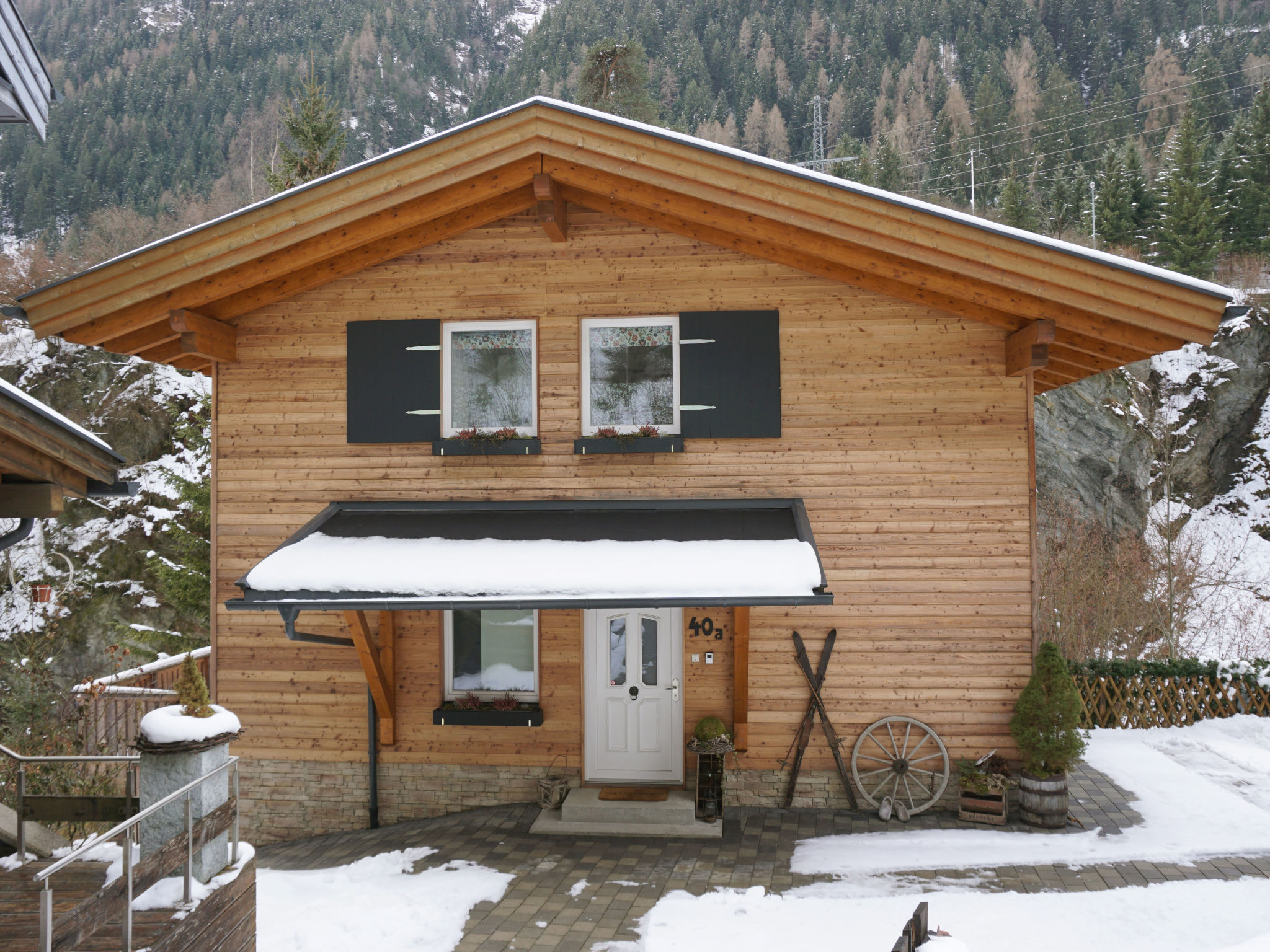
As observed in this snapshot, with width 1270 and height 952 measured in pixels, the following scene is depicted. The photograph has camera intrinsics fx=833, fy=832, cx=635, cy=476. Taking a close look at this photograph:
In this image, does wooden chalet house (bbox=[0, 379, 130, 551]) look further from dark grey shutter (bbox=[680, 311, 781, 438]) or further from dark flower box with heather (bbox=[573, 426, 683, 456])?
dark grey shutter (bbox=[680, 311, 781, 438])

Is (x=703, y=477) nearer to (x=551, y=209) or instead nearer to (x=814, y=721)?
(x=814, y=721)

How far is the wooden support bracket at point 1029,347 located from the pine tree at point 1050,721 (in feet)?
8.93

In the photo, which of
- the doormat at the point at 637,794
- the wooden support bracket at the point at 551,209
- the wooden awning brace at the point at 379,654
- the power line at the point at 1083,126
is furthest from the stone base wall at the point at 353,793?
the power line at the point at 1083,126

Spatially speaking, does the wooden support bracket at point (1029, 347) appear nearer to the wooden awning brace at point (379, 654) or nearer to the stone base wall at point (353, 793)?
the stone base wall at point (353, 793)

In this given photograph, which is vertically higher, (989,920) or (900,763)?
(900,763)

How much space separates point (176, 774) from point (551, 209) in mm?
6067

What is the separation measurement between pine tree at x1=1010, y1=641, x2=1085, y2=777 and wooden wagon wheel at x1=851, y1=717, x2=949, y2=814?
81 centimetres

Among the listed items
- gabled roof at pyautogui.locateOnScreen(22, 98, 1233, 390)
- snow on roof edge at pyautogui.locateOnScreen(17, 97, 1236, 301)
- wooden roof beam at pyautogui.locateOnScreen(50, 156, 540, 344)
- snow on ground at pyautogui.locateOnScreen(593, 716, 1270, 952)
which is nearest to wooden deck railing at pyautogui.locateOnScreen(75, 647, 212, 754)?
wooden roof beam at pyautogui.locateOnScreen(50, 156, 540, 344)

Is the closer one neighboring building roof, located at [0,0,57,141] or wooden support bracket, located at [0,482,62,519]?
neighboring building roof, located at [0,0,57,141]

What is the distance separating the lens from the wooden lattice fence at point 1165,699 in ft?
40.7

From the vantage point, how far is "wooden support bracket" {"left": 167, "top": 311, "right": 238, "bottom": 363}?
28.6 ft

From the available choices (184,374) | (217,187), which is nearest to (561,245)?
(184,374)

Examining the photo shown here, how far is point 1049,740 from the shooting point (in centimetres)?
798

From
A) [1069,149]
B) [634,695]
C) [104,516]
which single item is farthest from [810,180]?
[1069,149]
